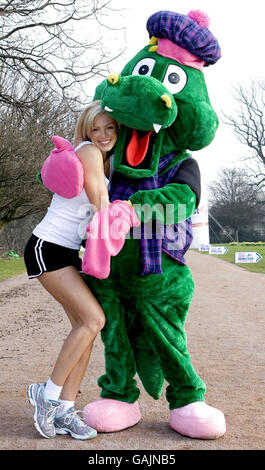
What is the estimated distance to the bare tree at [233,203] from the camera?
2589 inches

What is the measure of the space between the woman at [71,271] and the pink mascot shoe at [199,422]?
1.81ft

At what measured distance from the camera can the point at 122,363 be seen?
12.3 feet

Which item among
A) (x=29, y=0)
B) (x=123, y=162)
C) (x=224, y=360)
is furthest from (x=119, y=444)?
(x=29, y=0)

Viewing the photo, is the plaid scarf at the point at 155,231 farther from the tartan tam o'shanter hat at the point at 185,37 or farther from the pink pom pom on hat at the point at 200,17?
the pink pom pom on hat at the point at 200,17

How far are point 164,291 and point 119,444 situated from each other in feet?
3.16

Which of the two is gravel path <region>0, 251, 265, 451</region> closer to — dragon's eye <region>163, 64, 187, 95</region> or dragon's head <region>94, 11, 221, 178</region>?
dragon's head <region>94, 11, 221, 178</region>

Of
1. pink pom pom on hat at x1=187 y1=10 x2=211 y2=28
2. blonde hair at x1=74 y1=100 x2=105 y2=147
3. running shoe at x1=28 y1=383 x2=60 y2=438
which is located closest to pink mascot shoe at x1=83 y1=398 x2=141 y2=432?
running shoe at x1=28 y1=383 x2=60 y2=438

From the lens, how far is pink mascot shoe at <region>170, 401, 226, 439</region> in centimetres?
350

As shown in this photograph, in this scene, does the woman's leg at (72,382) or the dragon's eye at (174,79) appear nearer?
the woman's leg at (72,382)

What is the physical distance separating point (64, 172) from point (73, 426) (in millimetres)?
1556

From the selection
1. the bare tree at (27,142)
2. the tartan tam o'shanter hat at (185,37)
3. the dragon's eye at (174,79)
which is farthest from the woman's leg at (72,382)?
the bare tree at (27,142)

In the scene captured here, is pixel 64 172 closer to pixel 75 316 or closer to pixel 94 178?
pixel 94 178

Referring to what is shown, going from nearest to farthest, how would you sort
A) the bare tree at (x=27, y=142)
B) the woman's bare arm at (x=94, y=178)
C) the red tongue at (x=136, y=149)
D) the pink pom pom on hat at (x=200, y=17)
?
the woman's bare arm at (x=94, y=178) < the red tongue at (x=136, y=149) < the pink pom pom on hat at (x=200, y=17) < the bare tree at (x=27, y=142)

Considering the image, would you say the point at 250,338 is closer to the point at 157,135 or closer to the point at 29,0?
the point at 157,135
